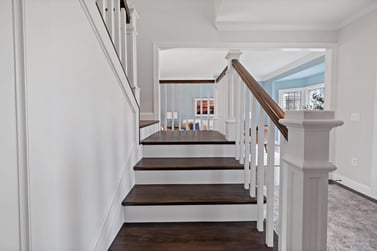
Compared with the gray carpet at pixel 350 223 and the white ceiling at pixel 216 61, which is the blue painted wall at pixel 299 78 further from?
the gray carpet at pixel 350 223

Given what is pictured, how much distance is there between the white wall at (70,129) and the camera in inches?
31.5

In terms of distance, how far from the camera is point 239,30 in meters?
3.80

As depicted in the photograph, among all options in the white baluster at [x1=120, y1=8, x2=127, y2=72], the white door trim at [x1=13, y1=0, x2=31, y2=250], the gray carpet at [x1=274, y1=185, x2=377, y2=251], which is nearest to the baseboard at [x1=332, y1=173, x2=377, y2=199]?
the gray carpet at [x1=274, y1=185, x2=377, y2=251]

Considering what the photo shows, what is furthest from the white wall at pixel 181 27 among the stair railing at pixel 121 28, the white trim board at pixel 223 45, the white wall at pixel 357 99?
the stair railing at pixel 121 28

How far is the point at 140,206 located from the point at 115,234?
9.7 inches

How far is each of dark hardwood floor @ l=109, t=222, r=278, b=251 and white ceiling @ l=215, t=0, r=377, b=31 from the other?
264cm

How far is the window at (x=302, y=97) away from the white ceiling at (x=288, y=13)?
114 inches

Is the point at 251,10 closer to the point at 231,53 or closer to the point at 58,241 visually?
the point at 231,53

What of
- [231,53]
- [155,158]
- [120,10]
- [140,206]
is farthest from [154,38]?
[140,206]

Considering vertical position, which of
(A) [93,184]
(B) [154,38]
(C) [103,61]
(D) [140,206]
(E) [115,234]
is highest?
(B) [154,38]

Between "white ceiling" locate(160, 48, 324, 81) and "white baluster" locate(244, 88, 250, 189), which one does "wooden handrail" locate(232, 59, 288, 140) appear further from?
"white ceiling" locate(160, 48, 324, 81)

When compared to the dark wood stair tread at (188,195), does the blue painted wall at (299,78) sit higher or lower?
higher

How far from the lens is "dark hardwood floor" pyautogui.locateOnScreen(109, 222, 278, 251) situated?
146cm

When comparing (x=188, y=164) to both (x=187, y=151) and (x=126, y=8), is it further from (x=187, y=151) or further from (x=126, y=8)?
(x=126, y=8)
